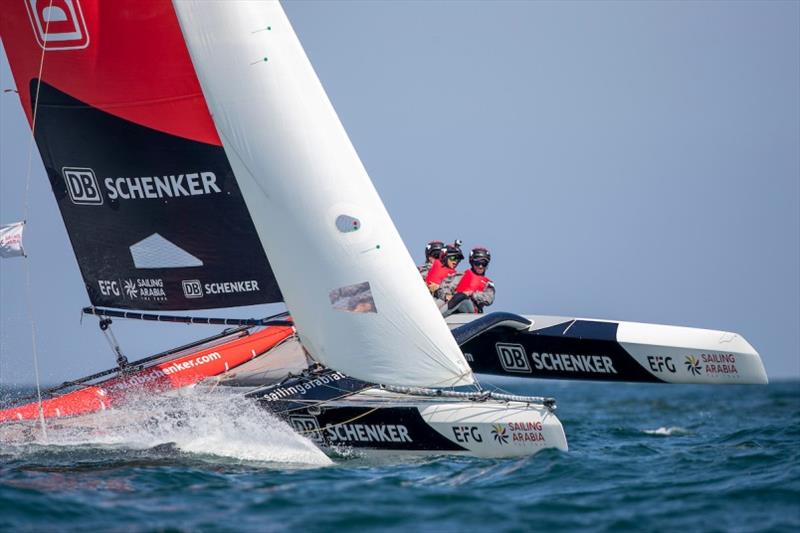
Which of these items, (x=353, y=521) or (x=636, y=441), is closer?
(x=353, y=521)

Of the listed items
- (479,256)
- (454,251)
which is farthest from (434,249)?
(479,256)

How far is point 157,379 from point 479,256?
3375 mm

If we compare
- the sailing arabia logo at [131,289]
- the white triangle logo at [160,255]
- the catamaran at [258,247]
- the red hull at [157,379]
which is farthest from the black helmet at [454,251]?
the sailing arabia logo at [131,289]

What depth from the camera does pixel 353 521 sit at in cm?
600

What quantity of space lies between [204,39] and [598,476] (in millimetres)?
4490

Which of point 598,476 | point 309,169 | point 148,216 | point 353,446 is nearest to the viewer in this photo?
point 598,476

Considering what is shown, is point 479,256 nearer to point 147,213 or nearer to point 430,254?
point 430,254

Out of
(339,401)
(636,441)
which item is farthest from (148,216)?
(636,441)

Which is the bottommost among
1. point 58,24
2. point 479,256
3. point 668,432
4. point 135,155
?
point 668,432

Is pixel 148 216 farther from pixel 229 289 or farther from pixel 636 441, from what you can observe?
pixel 636 441

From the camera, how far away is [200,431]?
860 cm

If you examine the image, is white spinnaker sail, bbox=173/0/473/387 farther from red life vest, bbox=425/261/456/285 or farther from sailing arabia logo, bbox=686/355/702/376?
red life vest, bbox=425/261/456/285

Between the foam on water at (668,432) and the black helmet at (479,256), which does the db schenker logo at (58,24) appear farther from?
the foam on water at (668,432)

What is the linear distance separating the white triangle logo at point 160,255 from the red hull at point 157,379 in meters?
1.05
